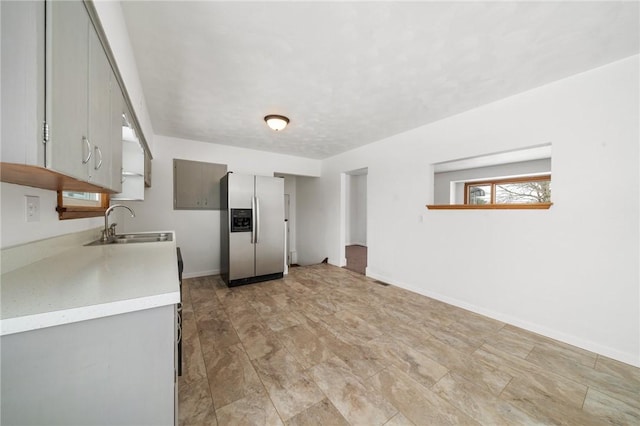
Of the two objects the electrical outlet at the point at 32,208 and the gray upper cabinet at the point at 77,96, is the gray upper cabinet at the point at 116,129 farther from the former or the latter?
the electrical outlet at the point at 32,208

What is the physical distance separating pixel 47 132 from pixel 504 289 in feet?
11.8

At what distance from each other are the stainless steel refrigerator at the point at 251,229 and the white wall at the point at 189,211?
1.12 feet

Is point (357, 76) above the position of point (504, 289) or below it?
above

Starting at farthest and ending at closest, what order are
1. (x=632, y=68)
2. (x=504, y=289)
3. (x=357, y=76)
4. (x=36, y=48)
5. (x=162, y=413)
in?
1. (x=504, y=289)
2. (x=357, y=76)
3. (x=632, y=68)
4. (x=162, y=413)
5. (x=36, y=48)

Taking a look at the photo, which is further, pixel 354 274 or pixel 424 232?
pixel 354 274

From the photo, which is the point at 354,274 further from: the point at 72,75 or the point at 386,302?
the point at 72,75

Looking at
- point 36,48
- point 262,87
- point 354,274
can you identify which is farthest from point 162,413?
point 354,274

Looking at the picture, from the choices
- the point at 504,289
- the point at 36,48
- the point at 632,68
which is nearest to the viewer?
the point at 36,48

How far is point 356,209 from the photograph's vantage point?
8.62 meters

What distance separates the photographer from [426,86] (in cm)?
235

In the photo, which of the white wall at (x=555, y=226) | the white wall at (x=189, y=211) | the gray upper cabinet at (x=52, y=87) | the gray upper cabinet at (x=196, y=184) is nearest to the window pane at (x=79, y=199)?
the gray upper cabinet at (x=52, y=87)

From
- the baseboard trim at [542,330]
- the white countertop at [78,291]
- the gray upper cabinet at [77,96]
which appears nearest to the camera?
the white countertop at [78,291]

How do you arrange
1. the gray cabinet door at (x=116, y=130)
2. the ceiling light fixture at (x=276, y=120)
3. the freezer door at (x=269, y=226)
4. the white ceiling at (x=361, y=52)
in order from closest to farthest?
the gray cabinet door at (x=116, y=130), the white ceiling at (x=361, y=52), the ceiling light fixture at (x=276, y=120), the freezer door at (x=269, y=226)

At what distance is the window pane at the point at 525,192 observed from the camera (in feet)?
16.0
